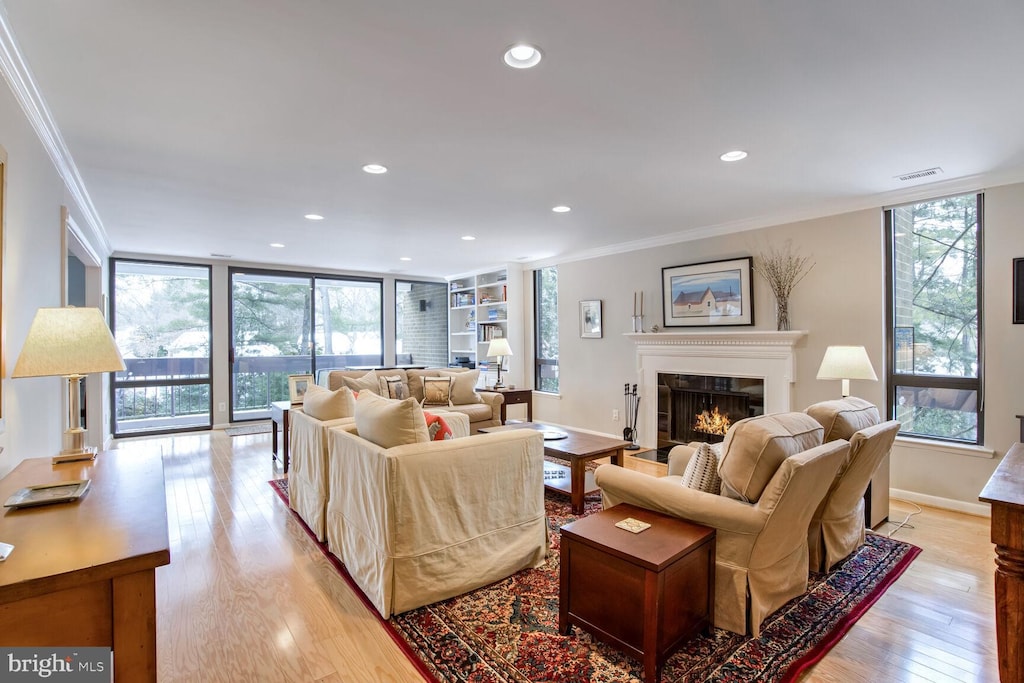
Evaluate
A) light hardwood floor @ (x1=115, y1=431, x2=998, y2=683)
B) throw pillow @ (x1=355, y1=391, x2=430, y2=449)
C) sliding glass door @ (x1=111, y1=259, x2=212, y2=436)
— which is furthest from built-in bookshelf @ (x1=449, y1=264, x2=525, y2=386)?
throw pillow @ (x1=355, y1=391, x2=430, y2=449)

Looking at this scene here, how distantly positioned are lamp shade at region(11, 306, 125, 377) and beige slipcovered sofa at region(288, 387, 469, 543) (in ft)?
4.08

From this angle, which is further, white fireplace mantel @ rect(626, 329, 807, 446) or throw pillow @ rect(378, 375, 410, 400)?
throw pillow @ rect(378, 375, 410, 400)

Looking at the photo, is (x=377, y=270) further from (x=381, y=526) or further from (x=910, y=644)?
(x=910, y=644)

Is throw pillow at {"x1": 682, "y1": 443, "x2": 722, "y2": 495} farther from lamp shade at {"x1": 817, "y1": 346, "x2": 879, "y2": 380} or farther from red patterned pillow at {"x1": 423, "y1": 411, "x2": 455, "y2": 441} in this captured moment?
lamp shade at {"x1": 817, "y1": 346, "x2": 879, "y2": 380}

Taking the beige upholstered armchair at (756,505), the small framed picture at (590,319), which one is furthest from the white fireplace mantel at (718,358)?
the beige upholstered armchair at (756,505)

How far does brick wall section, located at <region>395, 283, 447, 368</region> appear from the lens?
27.4 feet

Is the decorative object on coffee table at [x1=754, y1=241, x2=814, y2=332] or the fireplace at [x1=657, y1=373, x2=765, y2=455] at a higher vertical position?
the decorative object on coffee table at [x1=754, y1=241, x2=814, y2=332]

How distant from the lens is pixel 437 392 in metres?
5.49

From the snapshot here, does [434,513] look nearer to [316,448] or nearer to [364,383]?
[316,448]

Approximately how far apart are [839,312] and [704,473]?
9.18ft

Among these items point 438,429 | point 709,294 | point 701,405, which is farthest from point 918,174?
point 438,429

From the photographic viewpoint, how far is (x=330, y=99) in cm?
221

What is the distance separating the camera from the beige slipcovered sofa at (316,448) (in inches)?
114

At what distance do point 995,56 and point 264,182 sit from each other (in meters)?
3.93
